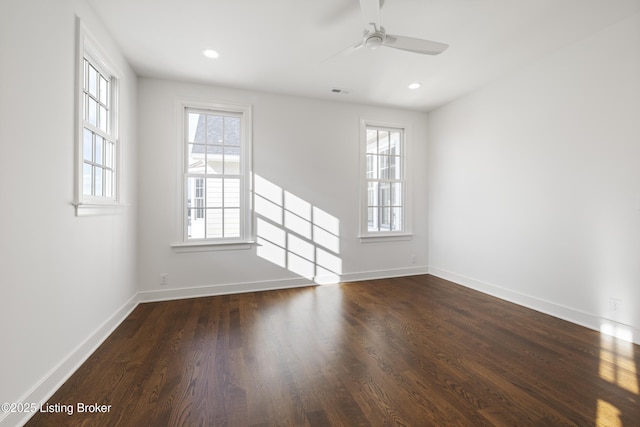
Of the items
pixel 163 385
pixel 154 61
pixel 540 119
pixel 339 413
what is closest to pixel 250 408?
pixel 339 413

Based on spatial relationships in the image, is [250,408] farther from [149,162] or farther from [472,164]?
[472,164]

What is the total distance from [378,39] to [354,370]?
2.50m

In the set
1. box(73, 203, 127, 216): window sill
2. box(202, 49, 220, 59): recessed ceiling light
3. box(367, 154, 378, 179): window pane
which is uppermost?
box(202, 49, 220, 59): recessed ceiling light

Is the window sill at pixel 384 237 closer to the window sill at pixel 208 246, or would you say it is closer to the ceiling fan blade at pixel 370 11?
the window sill at pixel 208 246

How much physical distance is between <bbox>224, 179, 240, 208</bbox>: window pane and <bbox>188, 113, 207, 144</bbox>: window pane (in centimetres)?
64

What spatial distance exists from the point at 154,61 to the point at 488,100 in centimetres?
413

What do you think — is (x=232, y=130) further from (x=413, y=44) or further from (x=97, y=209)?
(x=413, y=44)

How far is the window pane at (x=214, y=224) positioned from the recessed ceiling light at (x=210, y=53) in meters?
1.84

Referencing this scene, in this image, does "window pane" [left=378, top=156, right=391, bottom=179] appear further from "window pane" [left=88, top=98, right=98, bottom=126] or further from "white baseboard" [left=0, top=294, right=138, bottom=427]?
"white baseboard" [left=0, top=294, right=138, bottom=427]

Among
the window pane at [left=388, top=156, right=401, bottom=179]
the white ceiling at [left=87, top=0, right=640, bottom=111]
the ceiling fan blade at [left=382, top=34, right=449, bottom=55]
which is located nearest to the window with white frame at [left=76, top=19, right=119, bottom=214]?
the white ceiling at [left=87, top=0, right=640, bottom=111]

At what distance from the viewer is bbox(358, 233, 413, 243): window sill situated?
4.49 meters

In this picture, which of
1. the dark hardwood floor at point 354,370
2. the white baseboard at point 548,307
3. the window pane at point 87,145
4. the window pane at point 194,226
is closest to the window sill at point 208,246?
the window pane at point 194,226

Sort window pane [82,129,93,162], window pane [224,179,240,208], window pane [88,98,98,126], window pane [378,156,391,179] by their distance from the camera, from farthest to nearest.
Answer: window pane [378,156,391,179]
window pane [224,179,240,208]
window pane [88,98,98,126]
window pane [82,129,93,162]

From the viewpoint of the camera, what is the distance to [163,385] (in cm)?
Answer: 185
